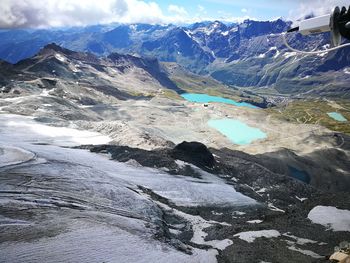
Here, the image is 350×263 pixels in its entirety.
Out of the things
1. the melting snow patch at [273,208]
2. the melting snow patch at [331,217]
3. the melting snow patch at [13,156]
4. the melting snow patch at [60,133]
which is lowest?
the melting snow patch at [273,208]

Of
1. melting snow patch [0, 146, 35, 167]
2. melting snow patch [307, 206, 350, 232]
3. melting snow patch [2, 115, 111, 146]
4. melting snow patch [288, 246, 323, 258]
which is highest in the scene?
melting snow patch [2, 115, 111, 146]

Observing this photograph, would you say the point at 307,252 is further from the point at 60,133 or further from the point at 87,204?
the point at 60,133

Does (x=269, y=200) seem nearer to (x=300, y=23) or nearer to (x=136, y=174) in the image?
(x=136, y=174)

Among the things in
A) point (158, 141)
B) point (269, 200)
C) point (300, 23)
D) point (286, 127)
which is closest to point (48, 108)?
point (158, 141)

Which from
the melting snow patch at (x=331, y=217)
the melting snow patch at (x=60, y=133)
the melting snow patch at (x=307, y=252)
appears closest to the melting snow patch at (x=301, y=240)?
the melting snow patch at (x=307, y=252)

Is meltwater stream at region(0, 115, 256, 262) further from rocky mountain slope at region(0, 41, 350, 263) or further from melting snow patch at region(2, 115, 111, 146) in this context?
melting snow patch at region(2, 115, 111, 146)

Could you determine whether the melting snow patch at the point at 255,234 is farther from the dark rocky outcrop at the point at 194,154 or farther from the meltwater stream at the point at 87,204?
the dark rocky outcrop at the point at 194,154

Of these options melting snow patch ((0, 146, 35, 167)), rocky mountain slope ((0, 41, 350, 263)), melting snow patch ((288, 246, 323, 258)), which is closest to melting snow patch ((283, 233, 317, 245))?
rocky mountain slope ((0, 41, 350, 263))

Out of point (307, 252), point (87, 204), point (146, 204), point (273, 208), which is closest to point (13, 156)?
point (87, 204)
